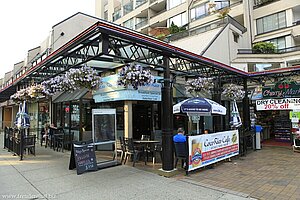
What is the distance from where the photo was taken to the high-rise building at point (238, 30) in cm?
1811

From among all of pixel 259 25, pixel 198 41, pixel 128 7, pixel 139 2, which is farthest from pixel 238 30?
pixel 128 7

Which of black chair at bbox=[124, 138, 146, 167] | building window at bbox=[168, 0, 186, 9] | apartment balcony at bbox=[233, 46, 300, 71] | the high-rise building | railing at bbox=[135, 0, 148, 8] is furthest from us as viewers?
railing at bbox=[135, 0, 148, 8]

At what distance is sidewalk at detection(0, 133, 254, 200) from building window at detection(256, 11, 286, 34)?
2275 centimetres

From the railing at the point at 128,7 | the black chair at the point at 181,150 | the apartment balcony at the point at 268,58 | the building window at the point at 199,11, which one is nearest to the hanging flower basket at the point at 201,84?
the black chair at the point at 181,150

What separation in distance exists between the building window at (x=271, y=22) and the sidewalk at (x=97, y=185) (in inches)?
896

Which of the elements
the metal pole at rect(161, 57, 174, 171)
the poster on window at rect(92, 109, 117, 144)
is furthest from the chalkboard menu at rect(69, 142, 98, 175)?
the metal pole at rect(161, 57, 174, 171)

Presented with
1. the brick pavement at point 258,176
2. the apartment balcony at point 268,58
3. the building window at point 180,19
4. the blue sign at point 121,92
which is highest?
the building window at point 180,19

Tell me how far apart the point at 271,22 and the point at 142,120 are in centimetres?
1959

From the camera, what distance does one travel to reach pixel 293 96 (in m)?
10.4

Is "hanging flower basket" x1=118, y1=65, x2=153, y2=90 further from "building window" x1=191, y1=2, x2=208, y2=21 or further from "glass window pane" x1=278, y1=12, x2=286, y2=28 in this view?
"building window" x1=191, y1=2, x2=208, y2=21

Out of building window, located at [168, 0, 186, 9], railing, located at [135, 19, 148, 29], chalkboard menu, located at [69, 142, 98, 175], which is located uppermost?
building window, located at [168, 0, 186, 9]

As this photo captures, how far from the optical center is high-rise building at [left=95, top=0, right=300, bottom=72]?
59.4ft

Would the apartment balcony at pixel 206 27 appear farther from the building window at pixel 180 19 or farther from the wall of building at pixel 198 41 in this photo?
the building window at pixel 180 19

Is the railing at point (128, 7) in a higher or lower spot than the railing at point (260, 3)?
higher
